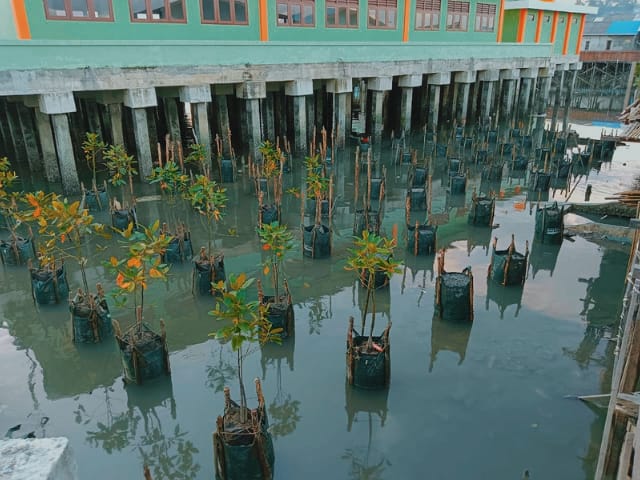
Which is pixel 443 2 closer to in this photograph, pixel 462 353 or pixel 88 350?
pixel 462 353

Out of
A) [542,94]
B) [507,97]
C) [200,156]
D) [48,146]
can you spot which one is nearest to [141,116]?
[200,156]

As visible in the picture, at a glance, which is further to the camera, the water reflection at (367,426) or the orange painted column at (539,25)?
the orange painted column at (539,25)

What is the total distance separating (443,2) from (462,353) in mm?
23166

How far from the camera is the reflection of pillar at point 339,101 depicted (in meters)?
21.2

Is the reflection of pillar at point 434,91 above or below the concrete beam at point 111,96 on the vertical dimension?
below

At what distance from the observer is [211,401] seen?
7156mm

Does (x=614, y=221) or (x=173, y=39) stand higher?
(x=173, y=39)

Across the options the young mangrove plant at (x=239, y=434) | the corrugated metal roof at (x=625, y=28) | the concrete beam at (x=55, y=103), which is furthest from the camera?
the corrugated metal roof at (x=625, y=28)

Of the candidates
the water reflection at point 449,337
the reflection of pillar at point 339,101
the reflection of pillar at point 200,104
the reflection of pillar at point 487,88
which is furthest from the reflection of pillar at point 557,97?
the water reflection at point 449,337

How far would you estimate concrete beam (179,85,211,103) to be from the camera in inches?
664

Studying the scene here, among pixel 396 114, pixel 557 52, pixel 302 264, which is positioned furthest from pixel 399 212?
pixel 557 52

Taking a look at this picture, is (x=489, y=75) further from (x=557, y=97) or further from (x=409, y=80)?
(x=557, y=97)

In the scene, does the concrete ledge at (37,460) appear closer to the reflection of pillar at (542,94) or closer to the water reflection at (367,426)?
the water reflection at (367,426)

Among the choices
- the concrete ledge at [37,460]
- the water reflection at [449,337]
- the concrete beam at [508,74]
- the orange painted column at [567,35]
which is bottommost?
the water reflection at [449,337]
